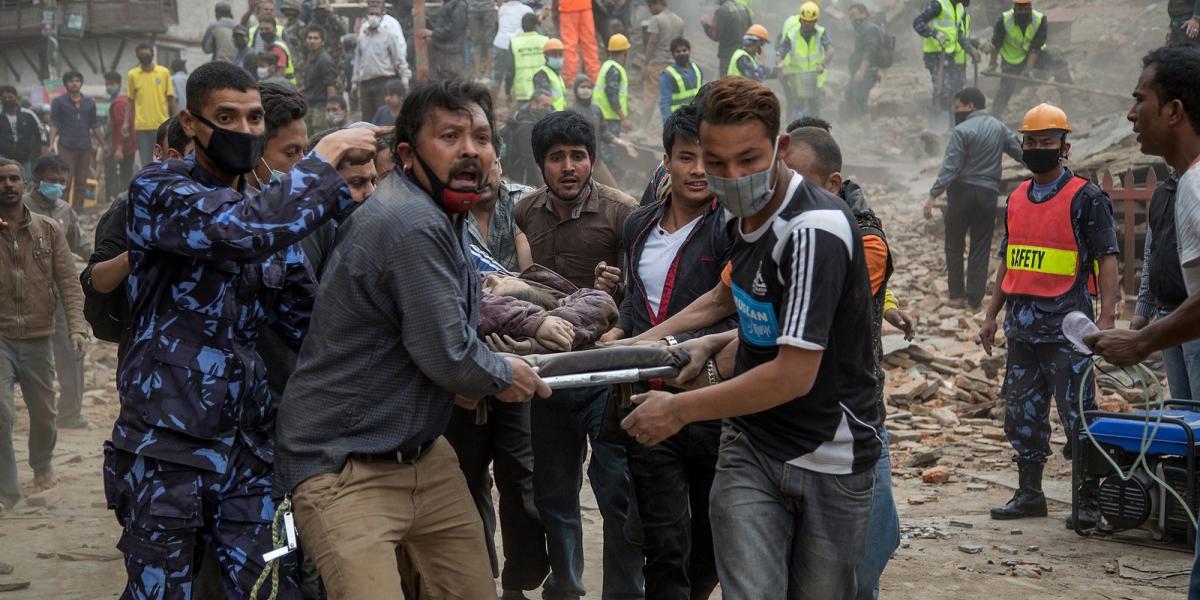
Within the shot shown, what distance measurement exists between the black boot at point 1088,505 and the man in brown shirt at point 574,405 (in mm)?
3255

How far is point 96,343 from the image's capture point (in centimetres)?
1524

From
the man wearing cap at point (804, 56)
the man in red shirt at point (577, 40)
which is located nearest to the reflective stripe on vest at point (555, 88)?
the man in red shirt at point (577, 40)

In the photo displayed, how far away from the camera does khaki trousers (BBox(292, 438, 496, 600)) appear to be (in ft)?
11.8

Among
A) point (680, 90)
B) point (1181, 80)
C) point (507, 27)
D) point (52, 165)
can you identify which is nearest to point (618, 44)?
point (680, 90)

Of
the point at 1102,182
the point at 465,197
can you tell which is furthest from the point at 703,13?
the point at 465,197

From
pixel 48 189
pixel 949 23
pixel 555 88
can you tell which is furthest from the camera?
pixel 949 23

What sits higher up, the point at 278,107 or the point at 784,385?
the point at 278,107

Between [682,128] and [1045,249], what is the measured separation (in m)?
3.68

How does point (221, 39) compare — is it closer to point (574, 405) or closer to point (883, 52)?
point (883, 52)

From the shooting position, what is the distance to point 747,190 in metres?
3.66

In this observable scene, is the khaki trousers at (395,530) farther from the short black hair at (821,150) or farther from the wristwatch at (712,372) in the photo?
the short black hair at (821,150)

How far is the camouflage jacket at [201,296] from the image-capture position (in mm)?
3699

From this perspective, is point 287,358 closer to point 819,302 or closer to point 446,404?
point 446,404

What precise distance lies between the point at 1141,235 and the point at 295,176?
11.5 m
